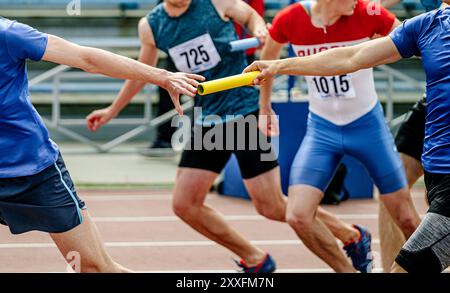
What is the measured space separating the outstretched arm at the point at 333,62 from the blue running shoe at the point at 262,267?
6.73 feet

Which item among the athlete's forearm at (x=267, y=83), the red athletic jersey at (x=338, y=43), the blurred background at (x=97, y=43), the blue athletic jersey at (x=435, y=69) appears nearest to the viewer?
the blue athletic jersey at (x=435, y=69)

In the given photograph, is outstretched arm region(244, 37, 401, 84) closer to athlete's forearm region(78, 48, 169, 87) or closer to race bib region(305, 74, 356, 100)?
athlete's forearm region(78, 48, 169, 87)

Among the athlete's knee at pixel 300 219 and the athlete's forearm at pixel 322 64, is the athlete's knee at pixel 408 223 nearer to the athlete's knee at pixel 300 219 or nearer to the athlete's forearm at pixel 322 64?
the athlete's knee at pixel 300 219

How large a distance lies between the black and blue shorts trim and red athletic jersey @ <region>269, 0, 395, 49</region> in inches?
79.8

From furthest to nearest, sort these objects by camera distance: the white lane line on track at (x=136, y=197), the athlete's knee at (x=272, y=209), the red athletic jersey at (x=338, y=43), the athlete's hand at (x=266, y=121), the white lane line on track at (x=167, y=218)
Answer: the white lane line on track at (x=136, y=197) < the white lane line on track at (x=167, y=218) < the athlete's knee at (x=272, y=209) < the athlete's hand at (x=266, y=121) < the red athletic jersey at (x=338, y=43)

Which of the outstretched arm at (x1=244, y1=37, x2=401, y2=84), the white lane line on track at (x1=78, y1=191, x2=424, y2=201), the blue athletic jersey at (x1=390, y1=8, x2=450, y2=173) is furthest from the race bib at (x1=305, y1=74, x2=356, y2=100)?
the white lane line on track at (x1=78, y1=191, x2=424, y2=201)

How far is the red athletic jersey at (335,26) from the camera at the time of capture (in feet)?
20.4

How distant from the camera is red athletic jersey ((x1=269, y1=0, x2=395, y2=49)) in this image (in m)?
6.23

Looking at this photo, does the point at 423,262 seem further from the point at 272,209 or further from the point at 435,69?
the point at 272,209

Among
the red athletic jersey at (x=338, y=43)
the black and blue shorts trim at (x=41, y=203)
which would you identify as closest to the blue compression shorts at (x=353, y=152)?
the red athletic jersey at (x=338, y=43)

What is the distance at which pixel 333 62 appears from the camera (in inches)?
201

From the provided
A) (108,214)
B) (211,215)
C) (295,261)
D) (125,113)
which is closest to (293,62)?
(211,215)
